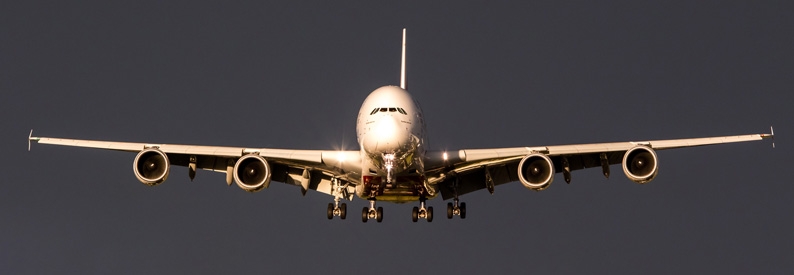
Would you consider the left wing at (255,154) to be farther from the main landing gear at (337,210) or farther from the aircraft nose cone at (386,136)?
the aircraft nose cone at (386,136)

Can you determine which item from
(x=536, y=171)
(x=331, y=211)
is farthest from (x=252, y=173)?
(x=536, y=171)

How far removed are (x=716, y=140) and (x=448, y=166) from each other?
9185mm

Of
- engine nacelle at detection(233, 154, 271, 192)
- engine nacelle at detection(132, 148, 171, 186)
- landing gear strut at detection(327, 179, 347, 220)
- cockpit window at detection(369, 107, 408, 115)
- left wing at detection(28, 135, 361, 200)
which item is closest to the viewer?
cockpit window at detection(369, 107, 408, 115)

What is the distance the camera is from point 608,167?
57.9 m

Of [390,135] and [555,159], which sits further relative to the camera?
[555,159]

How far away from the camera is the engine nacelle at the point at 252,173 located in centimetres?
5662

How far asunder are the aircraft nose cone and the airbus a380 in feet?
0.10

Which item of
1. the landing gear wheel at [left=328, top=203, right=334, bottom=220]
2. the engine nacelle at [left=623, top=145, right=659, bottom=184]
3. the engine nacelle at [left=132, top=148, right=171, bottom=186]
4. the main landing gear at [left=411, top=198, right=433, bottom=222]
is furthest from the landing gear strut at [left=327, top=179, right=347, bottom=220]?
the engine nacelle at [left=623, top=145, right=659, bottom=184]

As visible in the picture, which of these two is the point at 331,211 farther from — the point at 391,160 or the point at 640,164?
the point at 640,164

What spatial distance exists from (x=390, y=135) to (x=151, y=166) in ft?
30.1

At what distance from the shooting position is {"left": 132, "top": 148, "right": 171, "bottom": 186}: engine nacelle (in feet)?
184

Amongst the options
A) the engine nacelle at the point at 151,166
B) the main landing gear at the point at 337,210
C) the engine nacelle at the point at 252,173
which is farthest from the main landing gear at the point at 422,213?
the engine nacelle at the point at 151,166

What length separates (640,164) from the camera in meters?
56.0

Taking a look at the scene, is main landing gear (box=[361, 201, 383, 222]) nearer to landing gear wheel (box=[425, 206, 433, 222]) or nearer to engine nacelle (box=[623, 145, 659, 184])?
landing gear wheel (box=[425, 206, 433, 222])
